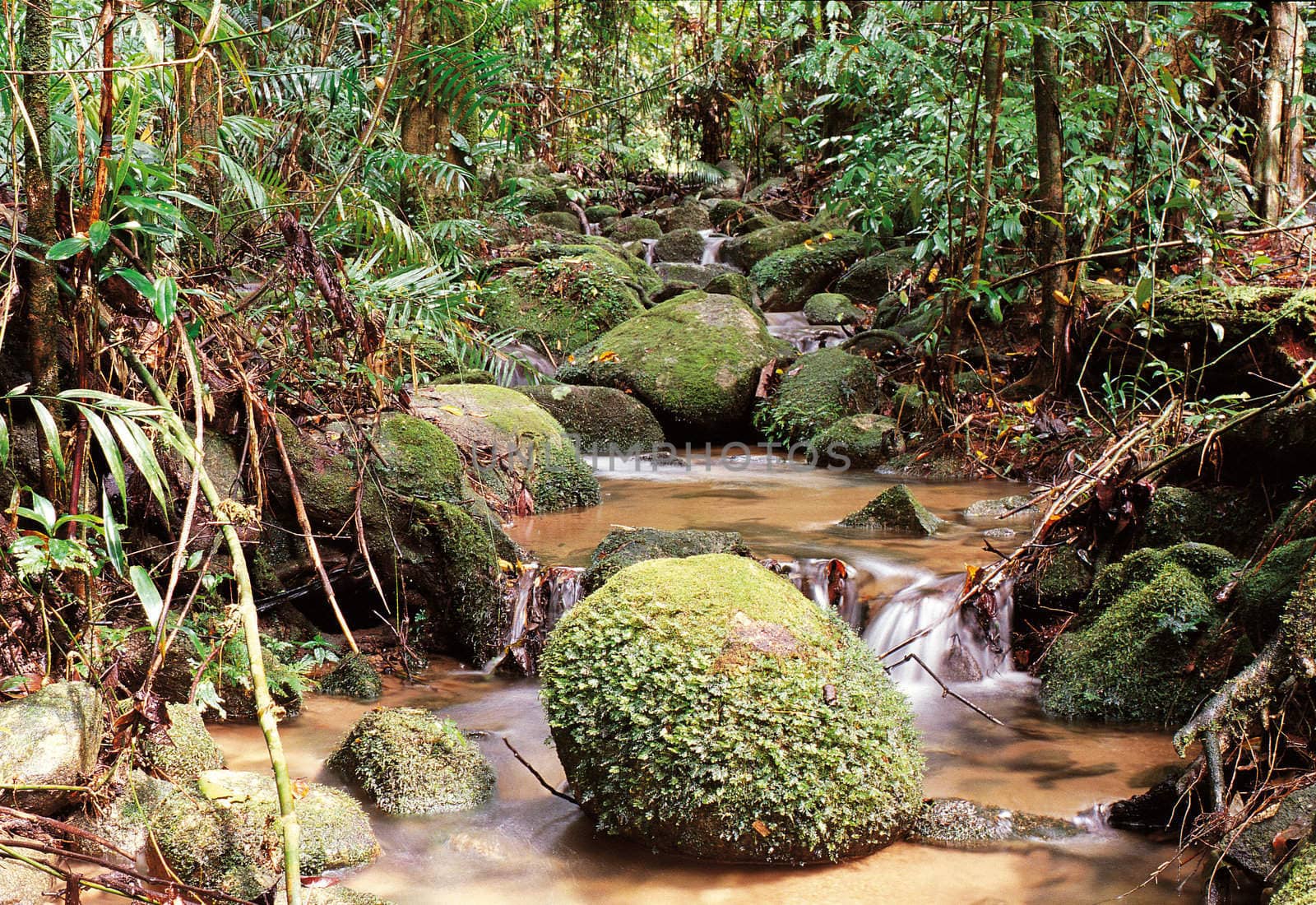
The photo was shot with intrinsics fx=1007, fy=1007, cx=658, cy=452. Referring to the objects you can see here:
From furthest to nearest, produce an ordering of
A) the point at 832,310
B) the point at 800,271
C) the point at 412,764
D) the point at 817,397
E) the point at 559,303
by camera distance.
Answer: the point at 800,271
the point at 832,310
the point at 559,303
the point at 817,397
the point at 412,764

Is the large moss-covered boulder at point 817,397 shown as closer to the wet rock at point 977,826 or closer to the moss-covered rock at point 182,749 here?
the wet rock at point 977,826

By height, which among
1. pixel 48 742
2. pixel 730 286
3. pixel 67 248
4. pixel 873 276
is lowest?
pixel 48 742

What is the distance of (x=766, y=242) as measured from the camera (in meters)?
13.8

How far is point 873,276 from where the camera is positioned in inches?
475

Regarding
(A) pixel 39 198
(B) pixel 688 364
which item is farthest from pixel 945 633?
(B) pixel 688 364

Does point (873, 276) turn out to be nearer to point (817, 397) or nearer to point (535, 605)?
point (817, 397)

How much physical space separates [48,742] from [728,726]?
5.69 ft

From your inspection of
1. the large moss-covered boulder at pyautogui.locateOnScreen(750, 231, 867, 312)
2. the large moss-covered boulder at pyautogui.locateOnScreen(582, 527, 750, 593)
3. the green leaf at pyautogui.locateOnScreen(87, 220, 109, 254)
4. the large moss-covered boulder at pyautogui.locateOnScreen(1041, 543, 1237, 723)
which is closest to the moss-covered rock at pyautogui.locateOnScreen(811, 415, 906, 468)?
the large moss-covered boulder at pyautogui.locateOnScreen(582, 527, 750, 593)

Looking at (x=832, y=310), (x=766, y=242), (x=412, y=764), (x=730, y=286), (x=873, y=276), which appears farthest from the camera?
(x=766, y=242)

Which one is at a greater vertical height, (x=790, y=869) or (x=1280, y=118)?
(x=1280, y=118)

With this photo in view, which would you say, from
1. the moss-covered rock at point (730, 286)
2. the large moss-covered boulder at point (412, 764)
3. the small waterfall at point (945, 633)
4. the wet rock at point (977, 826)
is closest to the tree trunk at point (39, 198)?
the large moss-covered boulder at point (412, 764)

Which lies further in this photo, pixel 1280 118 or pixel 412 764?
pixel 1280 118

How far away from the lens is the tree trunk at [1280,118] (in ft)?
25.0

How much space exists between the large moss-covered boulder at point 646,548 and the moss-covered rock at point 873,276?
25.0 ft
